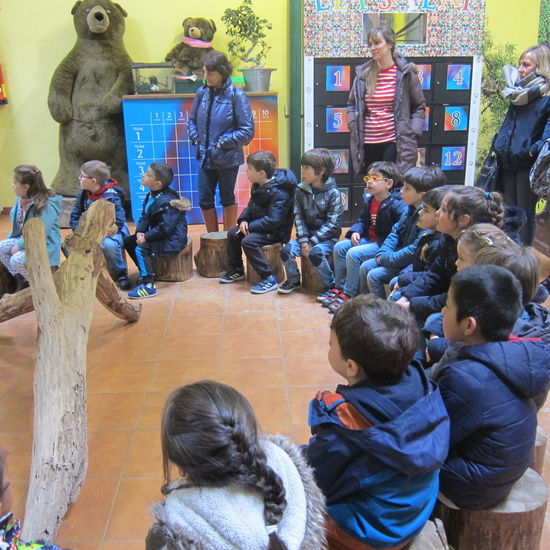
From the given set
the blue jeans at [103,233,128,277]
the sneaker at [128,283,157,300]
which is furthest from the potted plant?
the sneaker at [128,283,157,300]

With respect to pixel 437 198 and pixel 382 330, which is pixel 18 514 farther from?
pixel 437 198

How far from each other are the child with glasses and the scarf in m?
0.89

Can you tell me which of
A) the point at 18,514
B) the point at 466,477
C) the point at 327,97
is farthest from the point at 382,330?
the point at 327,97

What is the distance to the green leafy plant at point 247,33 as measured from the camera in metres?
6.15

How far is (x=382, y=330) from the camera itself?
1503mm

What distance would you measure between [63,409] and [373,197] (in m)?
2.59

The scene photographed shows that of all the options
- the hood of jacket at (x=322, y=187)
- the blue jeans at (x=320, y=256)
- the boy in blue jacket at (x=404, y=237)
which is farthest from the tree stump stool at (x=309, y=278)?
the boy in blue jacket at (x=404, y=237)

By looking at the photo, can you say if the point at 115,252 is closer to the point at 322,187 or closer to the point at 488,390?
the point at 322,187

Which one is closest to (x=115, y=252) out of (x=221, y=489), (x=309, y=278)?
(x=309, y=278)

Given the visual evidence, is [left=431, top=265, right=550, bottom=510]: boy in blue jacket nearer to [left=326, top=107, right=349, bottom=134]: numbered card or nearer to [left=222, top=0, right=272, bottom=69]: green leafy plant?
[left=326, top=107, right=349, bottom=134]: numbered card

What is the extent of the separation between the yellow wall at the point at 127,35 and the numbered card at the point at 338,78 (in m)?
0.84

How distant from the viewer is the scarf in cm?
380

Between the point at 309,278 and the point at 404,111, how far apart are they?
150 cm

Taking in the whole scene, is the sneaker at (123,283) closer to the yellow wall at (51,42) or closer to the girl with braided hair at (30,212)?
the girl with braided hair at (30,212)
